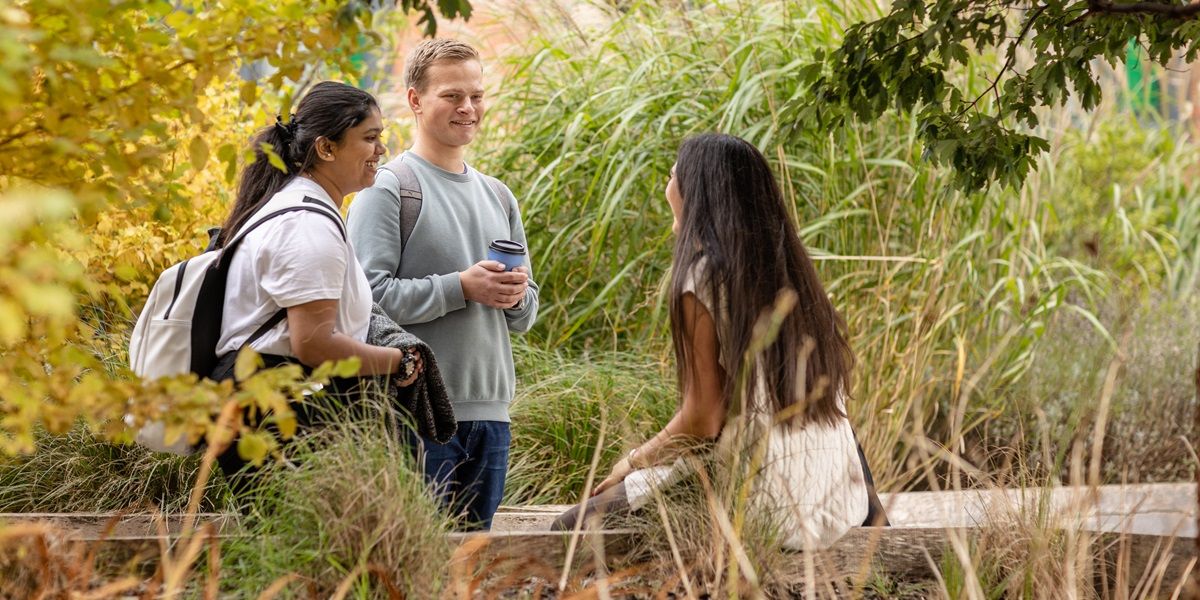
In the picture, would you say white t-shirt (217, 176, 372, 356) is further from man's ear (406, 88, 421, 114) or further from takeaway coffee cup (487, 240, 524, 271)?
man's ear (406, 88, 421, 114)

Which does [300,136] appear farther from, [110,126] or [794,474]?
[794,474]

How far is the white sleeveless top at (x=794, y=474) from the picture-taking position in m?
2.54

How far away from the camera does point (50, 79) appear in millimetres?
1609

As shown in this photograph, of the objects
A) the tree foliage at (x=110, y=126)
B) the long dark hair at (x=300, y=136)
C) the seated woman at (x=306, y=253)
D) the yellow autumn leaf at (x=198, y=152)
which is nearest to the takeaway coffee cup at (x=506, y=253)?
the seated woman at (x=306, y=253)

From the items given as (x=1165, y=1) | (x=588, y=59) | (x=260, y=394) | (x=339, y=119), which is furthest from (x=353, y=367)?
(x=588, y=59)

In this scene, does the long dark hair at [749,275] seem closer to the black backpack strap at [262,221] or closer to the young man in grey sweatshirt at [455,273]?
the young man in grey sweatshirt at [455,273]

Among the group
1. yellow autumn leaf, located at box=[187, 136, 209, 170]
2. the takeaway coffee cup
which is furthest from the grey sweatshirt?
yellow autumn leaf, located at box=[187, 136, 209, 170]

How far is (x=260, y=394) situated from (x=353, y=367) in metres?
0.15

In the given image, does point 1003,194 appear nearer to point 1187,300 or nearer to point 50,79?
point 1187,300

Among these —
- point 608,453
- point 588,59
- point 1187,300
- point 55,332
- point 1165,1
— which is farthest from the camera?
point 1187,300

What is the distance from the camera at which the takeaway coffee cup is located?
117 inches

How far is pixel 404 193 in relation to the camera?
10.1 feet

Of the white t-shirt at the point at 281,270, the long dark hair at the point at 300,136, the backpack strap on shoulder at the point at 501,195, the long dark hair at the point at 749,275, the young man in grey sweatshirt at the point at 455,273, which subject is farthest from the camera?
the backpack strap on shoulder at the point at 501,195

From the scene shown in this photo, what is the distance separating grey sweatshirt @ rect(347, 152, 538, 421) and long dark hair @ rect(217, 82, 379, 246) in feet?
1.20
